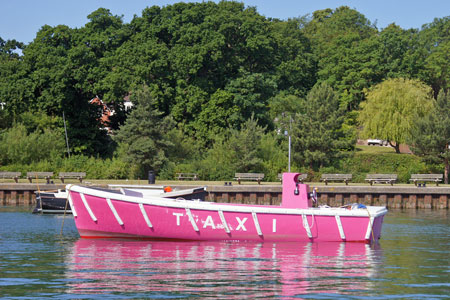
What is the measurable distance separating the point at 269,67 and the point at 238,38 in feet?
22.8

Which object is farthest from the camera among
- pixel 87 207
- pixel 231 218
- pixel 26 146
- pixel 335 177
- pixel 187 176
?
pixel 26 146

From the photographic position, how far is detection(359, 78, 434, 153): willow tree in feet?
237

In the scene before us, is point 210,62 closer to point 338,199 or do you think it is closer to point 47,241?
point 338,199

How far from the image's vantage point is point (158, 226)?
30266 millimetres

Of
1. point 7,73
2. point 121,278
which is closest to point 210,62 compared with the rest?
point 7,73

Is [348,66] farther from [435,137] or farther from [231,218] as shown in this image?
[231,218]

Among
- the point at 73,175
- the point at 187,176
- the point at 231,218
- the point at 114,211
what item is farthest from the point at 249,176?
the point at 114,211

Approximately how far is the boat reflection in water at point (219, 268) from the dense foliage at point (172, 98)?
30.4 meters

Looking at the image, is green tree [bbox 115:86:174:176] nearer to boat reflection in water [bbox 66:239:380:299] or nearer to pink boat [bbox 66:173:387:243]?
boat reflection in water [bbox 66:239:380:299]

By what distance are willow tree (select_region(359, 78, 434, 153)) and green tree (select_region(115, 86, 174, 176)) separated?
23303mm

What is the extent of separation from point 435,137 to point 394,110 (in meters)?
13.5

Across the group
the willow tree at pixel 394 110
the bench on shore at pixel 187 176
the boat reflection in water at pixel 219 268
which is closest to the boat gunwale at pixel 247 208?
the boat reflection in water at pixel 219 268

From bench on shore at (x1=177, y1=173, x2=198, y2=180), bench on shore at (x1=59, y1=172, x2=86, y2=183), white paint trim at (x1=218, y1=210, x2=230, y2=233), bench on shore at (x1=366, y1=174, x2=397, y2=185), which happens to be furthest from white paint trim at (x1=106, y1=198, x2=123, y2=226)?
bench on shore at (x1=366, y1=174, x2=397, y2=185)

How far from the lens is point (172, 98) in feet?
236
